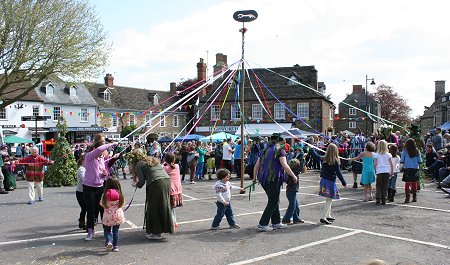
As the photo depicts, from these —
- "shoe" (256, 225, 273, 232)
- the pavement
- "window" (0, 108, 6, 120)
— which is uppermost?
"window" (0, 108, 6, 120)

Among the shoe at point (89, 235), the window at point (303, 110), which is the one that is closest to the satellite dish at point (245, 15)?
the shoe at point (89, 235)

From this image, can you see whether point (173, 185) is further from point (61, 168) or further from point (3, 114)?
point (3, 114)

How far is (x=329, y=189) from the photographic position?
327 inches

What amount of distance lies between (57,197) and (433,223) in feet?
34.0

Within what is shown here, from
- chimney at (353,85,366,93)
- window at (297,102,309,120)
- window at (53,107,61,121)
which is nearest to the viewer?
window at (297,102,309,120)

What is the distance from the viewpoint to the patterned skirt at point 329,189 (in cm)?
826

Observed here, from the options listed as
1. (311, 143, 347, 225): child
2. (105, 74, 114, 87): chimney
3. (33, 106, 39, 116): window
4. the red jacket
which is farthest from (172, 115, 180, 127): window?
(311, 143, 347, 225): child

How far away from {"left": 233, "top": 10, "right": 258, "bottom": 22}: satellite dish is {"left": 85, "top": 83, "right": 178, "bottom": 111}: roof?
Answer: 39502 mm

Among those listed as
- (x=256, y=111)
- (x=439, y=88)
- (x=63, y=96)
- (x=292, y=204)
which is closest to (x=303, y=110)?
(x=256, y=111)

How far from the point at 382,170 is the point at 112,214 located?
6.89 metres

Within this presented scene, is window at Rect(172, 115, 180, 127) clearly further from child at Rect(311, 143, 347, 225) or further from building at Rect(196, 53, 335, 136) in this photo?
child at Rect(311, 143, 347, 225)

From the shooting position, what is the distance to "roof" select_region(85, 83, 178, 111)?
49231 millimetres

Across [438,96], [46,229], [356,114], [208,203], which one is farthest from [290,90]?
[438,96]

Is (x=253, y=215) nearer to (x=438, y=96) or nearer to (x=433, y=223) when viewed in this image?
(x=433, y=223)
